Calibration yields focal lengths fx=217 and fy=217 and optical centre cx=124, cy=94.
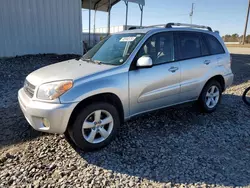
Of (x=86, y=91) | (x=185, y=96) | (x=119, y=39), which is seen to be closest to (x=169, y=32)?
(x=119, y=39)

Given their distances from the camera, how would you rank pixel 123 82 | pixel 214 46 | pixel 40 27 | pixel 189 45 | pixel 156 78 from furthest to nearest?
pixel 40 27, pixel 214 46, pixel 189 45, pixel 156 78, pixel 123 82

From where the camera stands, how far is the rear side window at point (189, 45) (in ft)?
13.7

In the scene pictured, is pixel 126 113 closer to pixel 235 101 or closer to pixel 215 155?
pixel 215 155

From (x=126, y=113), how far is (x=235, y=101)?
12.1ft

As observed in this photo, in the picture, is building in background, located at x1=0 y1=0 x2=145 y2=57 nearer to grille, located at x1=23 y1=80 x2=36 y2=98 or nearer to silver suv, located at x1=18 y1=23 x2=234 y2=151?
silver suv, located at x1=18 y1=23 x2=234 y2=151

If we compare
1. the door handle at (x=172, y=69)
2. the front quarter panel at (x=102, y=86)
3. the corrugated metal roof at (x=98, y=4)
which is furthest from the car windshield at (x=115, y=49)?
the corrugated metal roof at (x=98, y=4)

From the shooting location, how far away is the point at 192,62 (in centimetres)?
424

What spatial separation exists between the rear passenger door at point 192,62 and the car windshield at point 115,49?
3.15 ft

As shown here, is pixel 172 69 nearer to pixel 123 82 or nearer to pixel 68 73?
pixel 123 82

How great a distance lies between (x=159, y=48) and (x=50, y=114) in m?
2.20

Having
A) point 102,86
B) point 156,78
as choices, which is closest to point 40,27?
point 156,78

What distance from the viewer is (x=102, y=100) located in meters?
3.23

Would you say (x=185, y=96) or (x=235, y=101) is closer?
(x=185, y=96)

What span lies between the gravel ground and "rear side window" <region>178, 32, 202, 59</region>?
4.26ft
